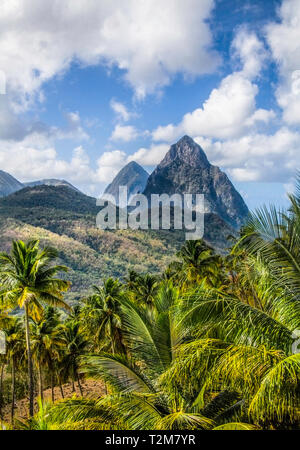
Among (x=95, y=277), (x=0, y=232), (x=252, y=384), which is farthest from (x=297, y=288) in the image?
(x=0, y=232)

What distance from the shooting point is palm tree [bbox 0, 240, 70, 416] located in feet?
60.0

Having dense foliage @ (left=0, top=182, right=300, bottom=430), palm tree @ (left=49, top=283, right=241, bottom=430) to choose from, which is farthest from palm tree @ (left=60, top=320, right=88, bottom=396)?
dense foliage @ (left=0, top=182, right=300, bottom=430)

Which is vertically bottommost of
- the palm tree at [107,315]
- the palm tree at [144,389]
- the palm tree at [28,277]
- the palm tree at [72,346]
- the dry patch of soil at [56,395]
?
the dry patch of soil at [56,395]

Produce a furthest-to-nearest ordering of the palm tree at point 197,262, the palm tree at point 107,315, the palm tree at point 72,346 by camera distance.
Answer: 1. the palm tree at point 72,346
2. the palm tree at point 197,262
3. the palm tree at point 107,315

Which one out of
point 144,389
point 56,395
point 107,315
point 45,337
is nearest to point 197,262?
point 107,315

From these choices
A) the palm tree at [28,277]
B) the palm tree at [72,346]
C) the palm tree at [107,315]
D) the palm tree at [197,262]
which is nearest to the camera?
the palm tree at [28,277]

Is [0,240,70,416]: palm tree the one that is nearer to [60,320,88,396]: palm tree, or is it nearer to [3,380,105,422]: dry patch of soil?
[3,380,105,422]: dry patch of soil

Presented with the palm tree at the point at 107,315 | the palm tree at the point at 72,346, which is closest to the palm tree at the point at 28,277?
the palm tree at the point at 107,315

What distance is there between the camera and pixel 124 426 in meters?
6.14

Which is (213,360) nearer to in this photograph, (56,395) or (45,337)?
(45,337)

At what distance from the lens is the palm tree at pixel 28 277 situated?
60.0 feet

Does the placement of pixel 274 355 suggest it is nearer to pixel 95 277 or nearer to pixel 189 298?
pixel 189 298

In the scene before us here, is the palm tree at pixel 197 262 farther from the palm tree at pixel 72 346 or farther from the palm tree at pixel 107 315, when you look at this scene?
the palm tree at pixel 72 346

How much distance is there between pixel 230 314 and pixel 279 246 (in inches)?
61.9
